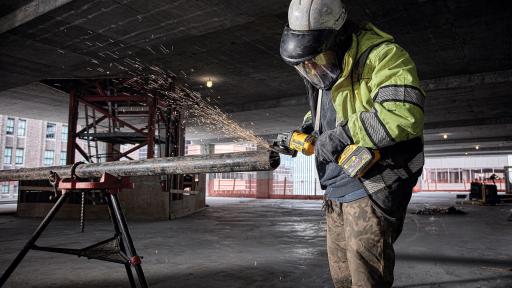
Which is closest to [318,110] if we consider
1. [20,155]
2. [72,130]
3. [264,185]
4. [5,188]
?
[72,130]

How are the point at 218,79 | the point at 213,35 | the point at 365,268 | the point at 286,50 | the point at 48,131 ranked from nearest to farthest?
the point at 365,268, the point at 286,50, the point at 213,35, the point at 218,79, the point at 48,131

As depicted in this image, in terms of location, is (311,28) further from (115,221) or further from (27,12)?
(27,12)

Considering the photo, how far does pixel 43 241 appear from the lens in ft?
18.9

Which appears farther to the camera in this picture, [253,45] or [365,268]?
[253,45]

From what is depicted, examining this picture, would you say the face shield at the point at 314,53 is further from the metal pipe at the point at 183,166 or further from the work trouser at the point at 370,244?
the work trouser at the point at 370,244

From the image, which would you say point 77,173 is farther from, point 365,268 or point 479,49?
point 479,49

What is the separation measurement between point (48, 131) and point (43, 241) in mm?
32491

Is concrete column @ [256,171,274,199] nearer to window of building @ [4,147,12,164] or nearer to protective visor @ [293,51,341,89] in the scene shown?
window of building @ [4,147,12,164]

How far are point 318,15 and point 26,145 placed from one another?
119 feet

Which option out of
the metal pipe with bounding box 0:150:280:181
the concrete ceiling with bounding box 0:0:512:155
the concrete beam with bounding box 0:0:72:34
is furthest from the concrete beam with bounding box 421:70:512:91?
the metal pipe with bounding box 0:150:280:181

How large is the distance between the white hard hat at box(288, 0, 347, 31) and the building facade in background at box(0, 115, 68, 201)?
32868 millimetres

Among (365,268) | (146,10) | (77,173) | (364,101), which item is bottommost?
(365,268)

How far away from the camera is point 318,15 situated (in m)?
1.77

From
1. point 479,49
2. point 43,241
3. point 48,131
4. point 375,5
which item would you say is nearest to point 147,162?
point 43,241
